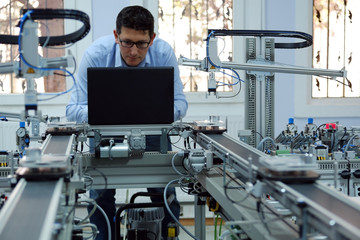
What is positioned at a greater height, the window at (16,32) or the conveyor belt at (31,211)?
the window at (16,32)

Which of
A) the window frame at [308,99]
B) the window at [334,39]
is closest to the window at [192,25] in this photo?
the window frame at [308,99]

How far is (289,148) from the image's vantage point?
9.36 feet

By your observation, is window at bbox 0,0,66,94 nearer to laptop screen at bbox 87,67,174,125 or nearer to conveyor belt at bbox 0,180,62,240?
laptop screen at bbox 87,67,174,125

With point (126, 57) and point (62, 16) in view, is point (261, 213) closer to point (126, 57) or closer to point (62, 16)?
point (62, 16)

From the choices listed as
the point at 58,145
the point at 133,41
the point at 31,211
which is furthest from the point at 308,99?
the point at 31,211

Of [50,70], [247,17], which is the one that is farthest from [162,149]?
[247,17]

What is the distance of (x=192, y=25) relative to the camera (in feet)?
14.6

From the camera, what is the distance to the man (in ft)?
8.53

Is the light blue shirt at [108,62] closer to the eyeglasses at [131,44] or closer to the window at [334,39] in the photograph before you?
the eyeglasses at [131,44]

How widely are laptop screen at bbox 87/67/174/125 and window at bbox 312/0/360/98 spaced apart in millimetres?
2505

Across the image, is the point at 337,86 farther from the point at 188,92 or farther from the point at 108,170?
the point at 108,170

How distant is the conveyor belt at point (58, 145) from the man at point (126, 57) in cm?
36

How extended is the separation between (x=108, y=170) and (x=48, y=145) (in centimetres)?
45

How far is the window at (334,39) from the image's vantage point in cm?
457
